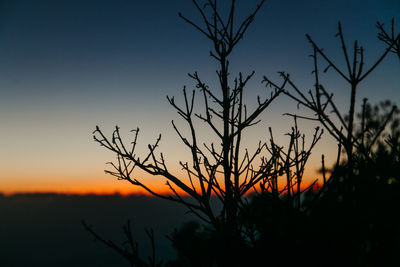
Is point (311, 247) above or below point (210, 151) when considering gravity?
below

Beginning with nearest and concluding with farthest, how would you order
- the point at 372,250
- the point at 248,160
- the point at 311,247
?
A: the point at 372,250, the point at 311,247, the point at 248,160

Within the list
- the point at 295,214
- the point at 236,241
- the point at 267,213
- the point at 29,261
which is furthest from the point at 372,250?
the point at 29,261

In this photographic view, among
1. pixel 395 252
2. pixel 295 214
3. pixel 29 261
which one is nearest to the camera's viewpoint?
pixel 395 252

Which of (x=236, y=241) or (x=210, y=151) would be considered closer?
(x=236, y=241)

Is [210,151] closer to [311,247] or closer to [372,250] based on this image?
[311,247]

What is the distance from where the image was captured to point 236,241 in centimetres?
248

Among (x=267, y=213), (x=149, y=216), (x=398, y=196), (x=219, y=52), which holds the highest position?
(x=219, y=52)

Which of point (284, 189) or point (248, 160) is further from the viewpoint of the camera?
point (248, 160)

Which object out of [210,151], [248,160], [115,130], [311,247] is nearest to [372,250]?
[311,247]

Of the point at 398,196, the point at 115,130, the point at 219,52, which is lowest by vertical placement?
the point at 398,196

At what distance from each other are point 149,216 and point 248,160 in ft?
616

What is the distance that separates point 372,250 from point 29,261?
844ft

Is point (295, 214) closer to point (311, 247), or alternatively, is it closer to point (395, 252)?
point (311, 247)

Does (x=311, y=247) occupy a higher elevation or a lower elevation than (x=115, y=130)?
lower
